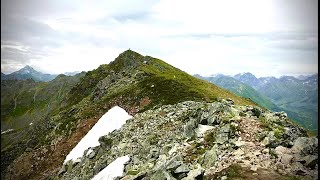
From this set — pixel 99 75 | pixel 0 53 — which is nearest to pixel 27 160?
pixel 0 53

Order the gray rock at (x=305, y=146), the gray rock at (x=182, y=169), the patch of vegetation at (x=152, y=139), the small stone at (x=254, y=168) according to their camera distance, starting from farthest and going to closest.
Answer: the patch of vegetation at (x=152, y=139), the gray rock at (x=182, y=169), the gray rock at (x=305, y=146), the small stone at (x=254, y=168)

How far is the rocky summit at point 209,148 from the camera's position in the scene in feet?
78.0

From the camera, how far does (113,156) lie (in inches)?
1532

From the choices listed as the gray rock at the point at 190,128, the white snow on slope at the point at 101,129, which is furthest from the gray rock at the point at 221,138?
the white snow on slope at the point at 101,129

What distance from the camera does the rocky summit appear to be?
23.8m

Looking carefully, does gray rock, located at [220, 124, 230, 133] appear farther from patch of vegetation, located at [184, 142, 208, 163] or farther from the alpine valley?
patch of vegetation, located at [184, 142, 208, 163]

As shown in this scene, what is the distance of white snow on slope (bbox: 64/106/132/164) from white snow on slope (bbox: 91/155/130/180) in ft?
49.0

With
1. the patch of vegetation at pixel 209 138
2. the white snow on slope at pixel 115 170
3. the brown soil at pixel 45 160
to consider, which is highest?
the patch of vegetation at pixel 209 138

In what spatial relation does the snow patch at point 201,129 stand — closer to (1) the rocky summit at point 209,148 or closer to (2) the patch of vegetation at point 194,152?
(1) the rocky summit at point 209,148

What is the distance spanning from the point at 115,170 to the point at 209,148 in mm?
10606

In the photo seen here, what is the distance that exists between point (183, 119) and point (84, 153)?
17024 millimetres

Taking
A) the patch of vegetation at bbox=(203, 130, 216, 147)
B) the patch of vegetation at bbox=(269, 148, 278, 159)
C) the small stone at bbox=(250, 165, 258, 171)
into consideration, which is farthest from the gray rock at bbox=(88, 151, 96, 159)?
the patch of vegetation at bbox=(269, 148, 278, 159)

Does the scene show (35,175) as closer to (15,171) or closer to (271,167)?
(15,171)

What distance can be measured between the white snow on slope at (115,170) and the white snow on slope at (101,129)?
1494cm
